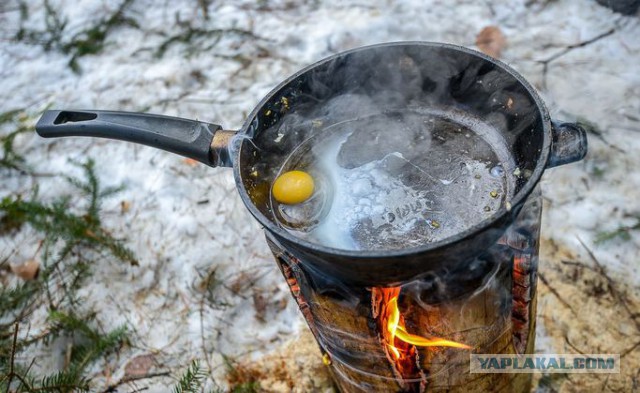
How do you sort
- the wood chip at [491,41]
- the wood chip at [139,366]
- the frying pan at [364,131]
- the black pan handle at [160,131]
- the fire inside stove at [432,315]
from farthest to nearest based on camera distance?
the wood chip at [491,41]
the wood chip at [139,366]
the black pan handle at [160,131]
the fire inside stove at [432,315]
the frying pan at [364,131]

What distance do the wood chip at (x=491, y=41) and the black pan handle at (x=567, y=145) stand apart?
2276mm

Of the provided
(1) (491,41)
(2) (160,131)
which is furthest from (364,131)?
(1) (491,41)

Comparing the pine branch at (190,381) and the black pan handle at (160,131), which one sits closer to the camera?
the black pan handle at (160,131)

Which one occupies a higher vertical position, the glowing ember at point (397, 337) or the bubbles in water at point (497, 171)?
the bubbles in water at point (497, 171)

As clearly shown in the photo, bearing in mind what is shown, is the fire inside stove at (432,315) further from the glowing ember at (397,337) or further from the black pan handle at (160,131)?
the black pan handle at (160,131)

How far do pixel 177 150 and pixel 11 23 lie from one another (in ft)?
13.4

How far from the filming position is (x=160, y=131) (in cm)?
Result: 169

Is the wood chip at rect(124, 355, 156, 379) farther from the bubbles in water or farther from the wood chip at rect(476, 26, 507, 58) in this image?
the wood chip at rect(476, 26, 507, 58)

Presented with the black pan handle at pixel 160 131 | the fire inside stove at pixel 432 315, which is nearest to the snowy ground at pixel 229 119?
the fire inside stove at pixel 432 315

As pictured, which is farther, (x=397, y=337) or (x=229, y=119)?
(x=229, y=119)

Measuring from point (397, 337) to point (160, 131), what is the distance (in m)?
1.02

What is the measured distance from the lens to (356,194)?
5.98ft

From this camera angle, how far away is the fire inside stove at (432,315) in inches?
58.9

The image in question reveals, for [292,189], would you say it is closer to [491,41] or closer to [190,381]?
[190,381]
